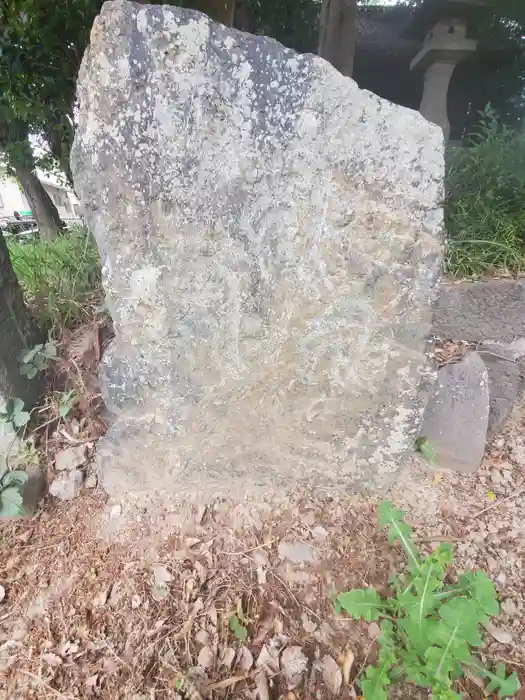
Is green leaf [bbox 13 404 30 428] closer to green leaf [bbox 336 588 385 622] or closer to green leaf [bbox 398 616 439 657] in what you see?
green leaf [bbox 336 588 385 622]

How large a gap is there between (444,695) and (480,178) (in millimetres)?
2274

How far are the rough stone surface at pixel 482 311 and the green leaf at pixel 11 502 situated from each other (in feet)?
6.29

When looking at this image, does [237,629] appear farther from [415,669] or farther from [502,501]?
[502,501]

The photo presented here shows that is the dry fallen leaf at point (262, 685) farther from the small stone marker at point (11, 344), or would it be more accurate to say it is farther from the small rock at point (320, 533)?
the small stone marker at point (11, 344)

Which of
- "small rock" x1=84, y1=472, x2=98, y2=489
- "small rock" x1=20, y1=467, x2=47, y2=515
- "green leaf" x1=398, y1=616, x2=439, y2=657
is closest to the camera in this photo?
"green leaf" x1=398, y1=616, x2=439, y2=657

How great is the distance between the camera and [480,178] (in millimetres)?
2254

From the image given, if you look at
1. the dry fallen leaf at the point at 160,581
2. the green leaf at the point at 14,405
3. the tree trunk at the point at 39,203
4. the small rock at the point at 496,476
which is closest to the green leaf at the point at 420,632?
the dry fallen leaf at the point at 160,581

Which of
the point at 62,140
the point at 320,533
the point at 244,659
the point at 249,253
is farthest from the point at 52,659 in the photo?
the point at 62,140

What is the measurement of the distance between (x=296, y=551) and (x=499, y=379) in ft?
4.18

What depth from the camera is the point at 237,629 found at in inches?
51.8

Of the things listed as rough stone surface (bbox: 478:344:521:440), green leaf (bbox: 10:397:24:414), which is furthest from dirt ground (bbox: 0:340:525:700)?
green leaf (bbox: 10:397:24:414)

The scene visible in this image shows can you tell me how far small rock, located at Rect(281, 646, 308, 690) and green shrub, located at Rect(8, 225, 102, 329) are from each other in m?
1.64

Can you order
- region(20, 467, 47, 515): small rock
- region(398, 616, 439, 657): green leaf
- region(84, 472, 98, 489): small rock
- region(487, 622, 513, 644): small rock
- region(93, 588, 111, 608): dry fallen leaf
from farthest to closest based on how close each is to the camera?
region(84, 472, 98, 489): small rock
region(20, 467, 47, 515): small rock
region(93, 588, 111, 608): dry fallen leaf
region(487, 622, 513, 644): small rock
region(398, 616, 439, 657): green leaf

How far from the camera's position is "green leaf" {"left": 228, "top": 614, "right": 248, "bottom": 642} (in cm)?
130
